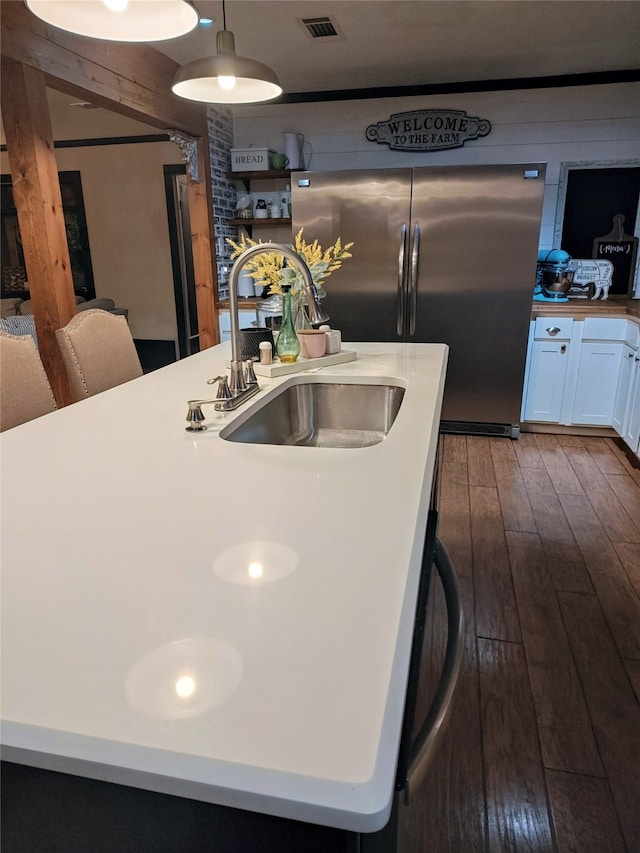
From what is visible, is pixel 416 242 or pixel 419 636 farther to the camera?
pixel 416 242

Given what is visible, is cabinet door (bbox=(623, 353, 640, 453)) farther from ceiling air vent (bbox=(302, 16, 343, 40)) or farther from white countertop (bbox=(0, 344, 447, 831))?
white countertop (bbox=(0, 344, 447, 831))

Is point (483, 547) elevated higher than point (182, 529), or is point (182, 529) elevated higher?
point (182, 529)

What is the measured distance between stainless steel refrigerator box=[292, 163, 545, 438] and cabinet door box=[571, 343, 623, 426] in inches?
15.5

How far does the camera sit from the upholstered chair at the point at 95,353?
196 centimetres

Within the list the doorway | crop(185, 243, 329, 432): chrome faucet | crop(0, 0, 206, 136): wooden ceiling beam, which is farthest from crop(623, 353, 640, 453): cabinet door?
the doorway

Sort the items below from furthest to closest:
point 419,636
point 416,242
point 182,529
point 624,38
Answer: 1. point 416,242
2. point 624,38
3. point 419,636
4. point 182,529

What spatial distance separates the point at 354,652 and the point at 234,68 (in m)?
1.74

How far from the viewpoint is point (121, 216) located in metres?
6.07

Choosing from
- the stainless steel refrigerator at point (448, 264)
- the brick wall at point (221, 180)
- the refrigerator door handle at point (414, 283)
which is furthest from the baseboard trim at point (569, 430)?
the brick wall at point (221, 180)

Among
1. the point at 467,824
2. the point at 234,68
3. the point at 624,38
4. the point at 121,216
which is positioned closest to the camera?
the point at 467,824

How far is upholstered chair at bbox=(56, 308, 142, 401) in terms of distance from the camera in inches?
77.0

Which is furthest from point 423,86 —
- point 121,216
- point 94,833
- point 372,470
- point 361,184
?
point 94,833

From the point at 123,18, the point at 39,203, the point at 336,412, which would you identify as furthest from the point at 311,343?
the point at 39,203

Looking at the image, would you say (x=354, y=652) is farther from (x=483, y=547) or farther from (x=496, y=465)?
(x=496, y=465)
